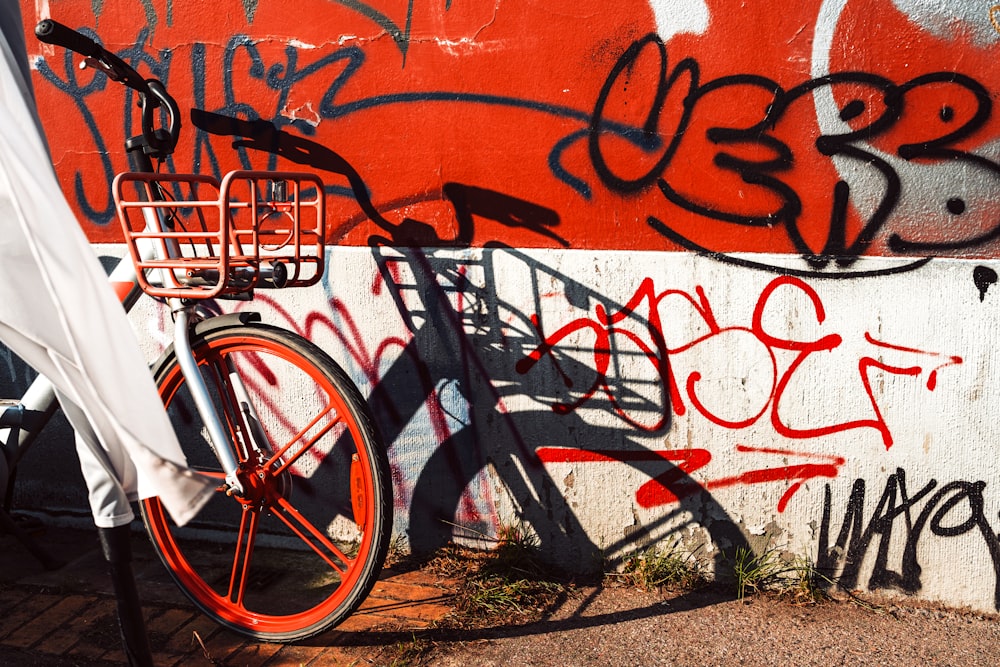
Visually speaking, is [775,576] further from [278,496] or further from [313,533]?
[278,496]

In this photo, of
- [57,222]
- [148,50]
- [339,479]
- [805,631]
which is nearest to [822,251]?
[805,631]

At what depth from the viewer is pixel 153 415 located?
185cm

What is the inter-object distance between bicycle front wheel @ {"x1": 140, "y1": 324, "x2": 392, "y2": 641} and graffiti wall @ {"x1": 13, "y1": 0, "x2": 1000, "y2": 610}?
10.8 inches

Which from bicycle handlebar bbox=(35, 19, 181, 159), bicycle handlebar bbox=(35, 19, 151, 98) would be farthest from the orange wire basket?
bicycle handlebar bbox=(35, 19, 151, 98)

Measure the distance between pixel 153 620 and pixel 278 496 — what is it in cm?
70

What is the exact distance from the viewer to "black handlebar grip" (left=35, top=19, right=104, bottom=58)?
2.46 meters

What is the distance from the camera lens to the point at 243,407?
2.75 m

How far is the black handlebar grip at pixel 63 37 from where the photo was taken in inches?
96.7

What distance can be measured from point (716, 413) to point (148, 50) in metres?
2.51

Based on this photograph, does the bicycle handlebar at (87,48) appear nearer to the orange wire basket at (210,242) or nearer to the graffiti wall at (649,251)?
the orange wire basket at (210,242)

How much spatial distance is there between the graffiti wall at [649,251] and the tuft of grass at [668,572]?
0.06 meters

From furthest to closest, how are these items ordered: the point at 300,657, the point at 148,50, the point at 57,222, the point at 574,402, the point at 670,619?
the point at 148,50 < the point at 574,402 < the point at 670,619 < the point at 300,657 < the point at 57,222

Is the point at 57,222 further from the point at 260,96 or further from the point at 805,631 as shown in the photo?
the point at 805,631

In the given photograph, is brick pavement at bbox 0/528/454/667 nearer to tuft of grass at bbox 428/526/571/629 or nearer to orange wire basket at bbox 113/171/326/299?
tuft of grass at bbox 428/526/571/629
